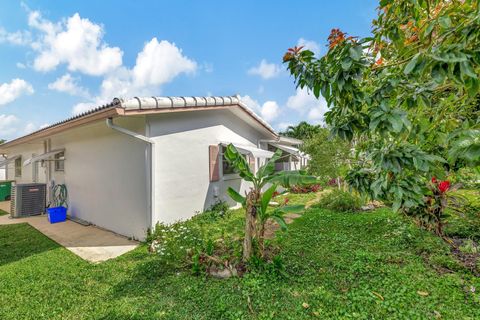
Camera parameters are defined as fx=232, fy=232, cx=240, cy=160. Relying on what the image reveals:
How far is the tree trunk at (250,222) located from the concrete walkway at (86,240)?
582 centimetres

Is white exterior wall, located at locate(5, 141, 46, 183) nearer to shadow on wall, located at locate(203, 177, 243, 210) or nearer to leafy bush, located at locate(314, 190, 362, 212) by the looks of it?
shadow on wall, located at locate(203, 177, 243, 210)

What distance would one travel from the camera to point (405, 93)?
A: 4355 mm

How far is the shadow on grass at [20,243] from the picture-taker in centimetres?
977

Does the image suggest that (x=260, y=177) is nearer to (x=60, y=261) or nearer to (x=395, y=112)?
(x=395, y=112)

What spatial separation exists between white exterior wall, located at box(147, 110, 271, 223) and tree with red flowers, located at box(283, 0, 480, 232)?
8.46 m

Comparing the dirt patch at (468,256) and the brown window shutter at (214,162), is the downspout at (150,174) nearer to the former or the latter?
the brown window shutter at (214,162)

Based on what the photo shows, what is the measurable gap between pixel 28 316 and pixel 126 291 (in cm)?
218

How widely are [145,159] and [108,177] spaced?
363cm

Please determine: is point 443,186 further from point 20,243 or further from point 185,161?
point 20,243

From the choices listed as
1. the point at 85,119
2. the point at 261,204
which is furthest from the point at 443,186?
the point at 85,119

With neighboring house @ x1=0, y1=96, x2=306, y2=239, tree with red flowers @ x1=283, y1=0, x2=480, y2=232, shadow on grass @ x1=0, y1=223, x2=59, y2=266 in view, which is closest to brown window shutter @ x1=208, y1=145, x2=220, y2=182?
neighboring house @ x1=0, y1=96, x2=306, y2=239

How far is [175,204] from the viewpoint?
481 inches

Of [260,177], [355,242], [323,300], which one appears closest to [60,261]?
[260,177]

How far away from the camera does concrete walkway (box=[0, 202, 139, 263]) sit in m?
9.84
